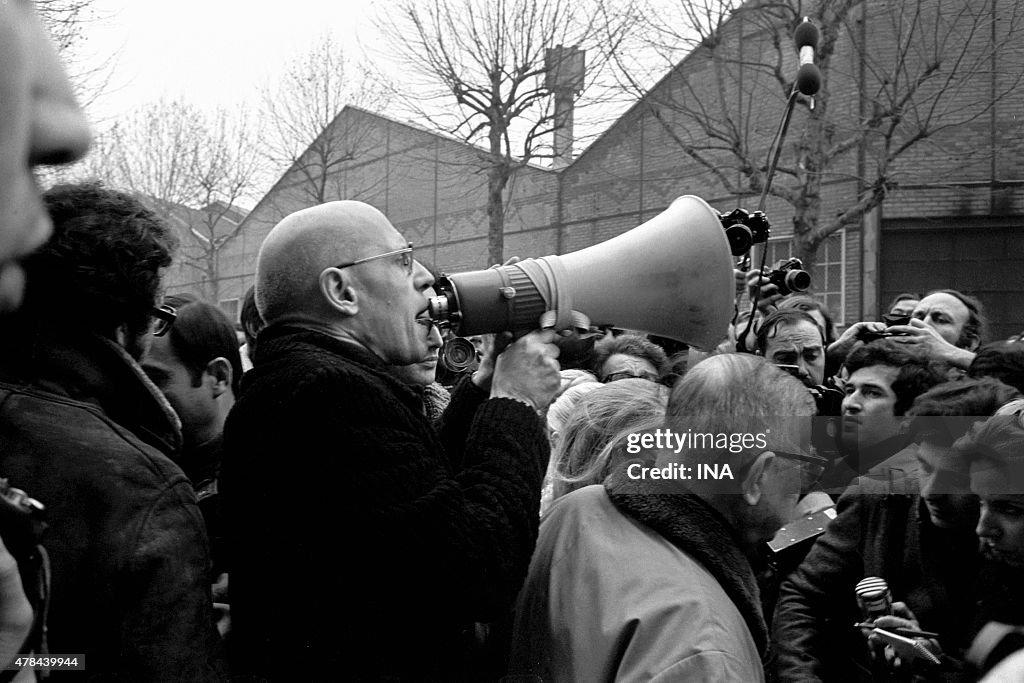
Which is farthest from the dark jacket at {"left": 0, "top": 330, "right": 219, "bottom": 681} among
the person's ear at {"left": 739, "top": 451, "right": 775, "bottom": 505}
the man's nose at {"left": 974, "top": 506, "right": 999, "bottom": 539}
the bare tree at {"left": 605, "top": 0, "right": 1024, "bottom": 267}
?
the bare tree at {"left": 605, "top": 0, "right": 1024, "bottom": 267}

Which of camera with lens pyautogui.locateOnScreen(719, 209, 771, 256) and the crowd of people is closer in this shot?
the crowd of people

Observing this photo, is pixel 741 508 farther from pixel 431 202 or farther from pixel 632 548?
pixel 431 202

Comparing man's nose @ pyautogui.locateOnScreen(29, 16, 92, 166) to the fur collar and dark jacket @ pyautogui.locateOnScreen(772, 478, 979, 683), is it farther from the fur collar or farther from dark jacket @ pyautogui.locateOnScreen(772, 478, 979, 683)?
dark jacket @ pyautogui.locateOnScreen(772, 478, 979, 683)

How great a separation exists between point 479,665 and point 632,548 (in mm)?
466

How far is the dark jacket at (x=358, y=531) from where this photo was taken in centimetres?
177

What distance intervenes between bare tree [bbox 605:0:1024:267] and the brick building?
5 cm

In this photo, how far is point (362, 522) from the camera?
1.76 meters

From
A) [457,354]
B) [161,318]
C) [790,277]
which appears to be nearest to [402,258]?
[457,354]

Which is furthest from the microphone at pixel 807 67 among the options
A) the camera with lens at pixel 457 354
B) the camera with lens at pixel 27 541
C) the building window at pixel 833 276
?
the building window at pixel 833 276

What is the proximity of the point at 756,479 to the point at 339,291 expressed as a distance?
0.94 meters

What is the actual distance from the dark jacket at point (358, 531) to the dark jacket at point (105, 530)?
6.9 inches

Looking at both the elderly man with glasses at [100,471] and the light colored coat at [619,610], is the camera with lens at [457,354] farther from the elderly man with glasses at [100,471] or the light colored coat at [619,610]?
the elderly man with glasses at [100,471]

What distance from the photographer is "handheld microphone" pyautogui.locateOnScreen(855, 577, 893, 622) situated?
2.55m

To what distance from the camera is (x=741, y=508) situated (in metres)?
1.92
